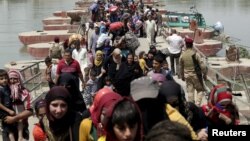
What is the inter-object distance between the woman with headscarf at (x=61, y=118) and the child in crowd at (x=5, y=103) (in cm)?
218

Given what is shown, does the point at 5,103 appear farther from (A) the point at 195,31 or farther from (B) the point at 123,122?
(A) the point at 195,31

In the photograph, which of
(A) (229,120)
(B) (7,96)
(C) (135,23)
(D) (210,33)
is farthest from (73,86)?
(D) (210,33)

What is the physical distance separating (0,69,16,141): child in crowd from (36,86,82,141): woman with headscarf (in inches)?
86.0

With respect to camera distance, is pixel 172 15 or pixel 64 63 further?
pixel 172 15

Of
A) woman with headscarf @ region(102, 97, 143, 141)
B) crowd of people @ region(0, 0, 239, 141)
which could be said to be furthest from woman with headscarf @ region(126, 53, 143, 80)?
woman with headscarf @ region(102, 97, 143, 141)

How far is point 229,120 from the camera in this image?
4.83 meters

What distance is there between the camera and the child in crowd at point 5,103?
20.2 ft

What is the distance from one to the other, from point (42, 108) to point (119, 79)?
7.55 feet

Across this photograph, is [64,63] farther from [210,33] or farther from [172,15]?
[172,15]

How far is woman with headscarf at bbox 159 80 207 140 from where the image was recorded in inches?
160

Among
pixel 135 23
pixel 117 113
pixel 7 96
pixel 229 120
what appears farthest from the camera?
pixel 135 23

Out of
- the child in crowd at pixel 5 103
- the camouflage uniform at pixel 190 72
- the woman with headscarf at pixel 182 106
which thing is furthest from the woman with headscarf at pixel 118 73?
the woman with headscarf at pixel 182 106

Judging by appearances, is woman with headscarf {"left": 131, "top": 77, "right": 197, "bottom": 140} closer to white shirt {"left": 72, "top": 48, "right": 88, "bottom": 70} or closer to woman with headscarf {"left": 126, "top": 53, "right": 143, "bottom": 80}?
woman with headscarf {"left": 126, "top": 53, "right": 143, "bottom": 80}

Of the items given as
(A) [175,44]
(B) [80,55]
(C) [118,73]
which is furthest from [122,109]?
(A) [175,44]
